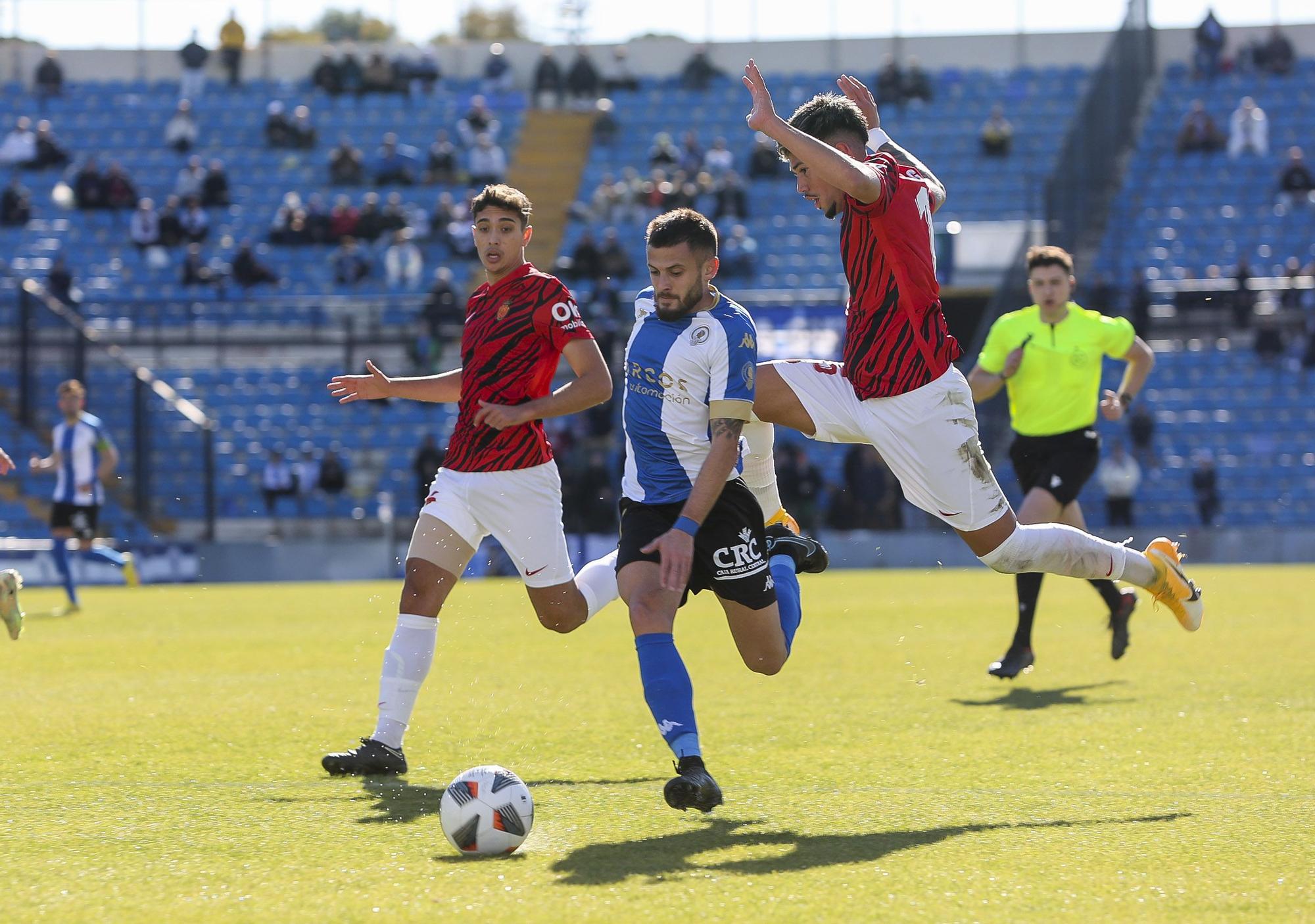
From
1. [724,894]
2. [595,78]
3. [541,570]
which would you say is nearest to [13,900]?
[724,894]

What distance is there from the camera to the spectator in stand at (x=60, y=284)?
26.6 m

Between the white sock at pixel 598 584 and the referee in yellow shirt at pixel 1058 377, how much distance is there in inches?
124

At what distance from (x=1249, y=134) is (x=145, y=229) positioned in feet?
63.6

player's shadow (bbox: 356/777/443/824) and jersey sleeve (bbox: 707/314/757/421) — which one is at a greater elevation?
jersey sleeve (bbox: 707/314/757/421)

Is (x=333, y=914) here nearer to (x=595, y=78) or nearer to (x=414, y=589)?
(x=414, y=589)

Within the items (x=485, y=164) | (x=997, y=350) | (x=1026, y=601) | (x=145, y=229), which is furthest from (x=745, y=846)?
(x=485, y=164)

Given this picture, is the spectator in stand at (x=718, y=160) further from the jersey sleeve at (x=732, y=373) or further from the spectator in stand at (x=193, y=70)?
the jersey sleeve at (x=732, y=373)

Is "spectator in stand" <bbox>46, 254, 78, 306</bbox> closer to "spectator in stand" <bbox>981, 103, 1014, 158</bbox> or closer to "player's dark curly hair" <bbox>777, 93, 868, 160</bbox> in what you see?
"spectator in stand" <bbox>981, 103, 1014, 158</bbox>

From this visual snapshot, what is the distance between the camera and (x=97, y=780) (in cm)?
618

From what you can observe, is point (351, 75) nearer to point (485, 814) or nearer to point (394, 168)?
point (394, 168)

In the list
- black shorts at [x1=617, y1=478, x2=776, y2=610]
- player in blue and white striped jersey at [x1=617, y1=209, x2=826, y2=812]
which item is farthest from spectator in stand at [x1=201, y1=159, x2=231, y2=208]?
black shorts at [x1=617, y1=478, x2=776, y2=610]

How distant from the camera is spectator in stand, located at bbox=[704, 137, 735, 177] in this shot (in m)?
30.3

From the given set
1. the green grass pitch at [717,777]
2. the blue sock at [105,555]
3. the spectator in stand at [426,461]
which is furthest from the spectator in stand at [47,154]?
the green grass pitch at [717,777]

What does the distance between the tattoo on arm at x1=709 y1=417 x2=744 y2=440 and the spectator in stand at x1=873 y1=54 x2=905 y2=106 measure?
27.6 m
